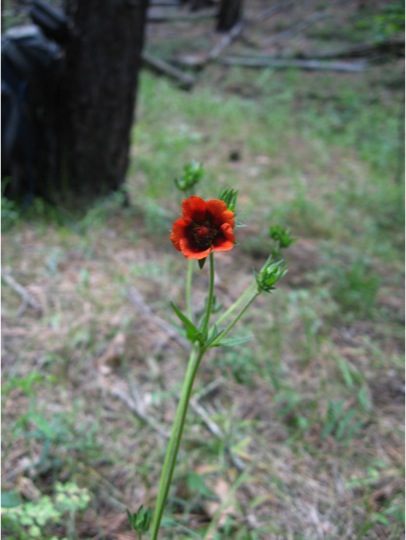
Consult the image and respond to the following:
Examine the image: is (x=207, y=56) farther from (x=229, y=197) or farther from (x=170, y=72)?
(x=229, y=197)

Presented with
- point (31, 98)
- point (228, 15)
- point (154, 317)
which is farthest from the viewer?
point (228, 15)

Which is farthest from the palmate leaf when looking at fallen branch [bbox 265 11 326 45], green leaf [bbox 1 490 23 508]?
fallen branch [bbox 265 11 326 45]

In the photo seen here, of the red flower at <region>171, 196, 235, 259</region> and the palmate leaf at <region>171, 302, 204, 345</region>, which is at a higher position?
the red flower at <region>171, 196, 235, 259</region>

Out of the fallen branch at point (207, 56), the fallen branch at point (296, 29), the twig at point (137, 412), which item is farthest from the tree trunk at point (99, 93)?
the fallen branch at point (296, 29)

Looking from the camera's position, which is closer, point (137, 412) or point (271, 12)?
point (137, 412)

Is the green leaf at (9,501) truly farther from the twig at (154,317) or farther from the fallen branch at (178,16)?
the fallen branch at (178,16)

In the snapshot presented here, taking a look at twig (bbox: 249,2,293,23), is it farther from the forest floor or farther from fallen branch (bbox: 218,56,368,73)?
the forest floor

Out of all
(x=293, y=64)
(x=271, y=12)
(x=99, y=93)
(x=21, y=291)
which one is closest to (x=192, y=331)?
(x=21, y=291)
